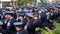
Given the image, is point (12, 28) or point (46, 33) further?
point (12, 28)

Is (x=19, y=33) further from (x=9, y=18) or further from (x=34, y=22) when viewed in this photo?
(x=9, y=18)

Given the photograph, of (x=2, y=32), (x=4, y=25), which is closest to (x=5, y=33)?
(x=2, y=32)

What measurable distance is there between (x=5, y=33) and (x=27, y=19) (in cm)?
78

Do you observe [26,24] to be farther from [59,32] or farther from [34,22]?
[59,32]

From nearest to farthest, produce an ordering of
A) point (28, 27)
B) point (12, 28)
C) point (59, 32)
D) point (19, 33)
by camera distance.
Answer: point (59, 32) < point (19, 33) < point (28, 27) < point (12, 28)

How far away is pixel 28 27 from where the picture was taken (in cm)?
704

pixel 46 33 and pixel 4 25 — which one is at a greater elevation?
pixel 46 33

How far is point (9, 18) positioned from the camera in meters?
7.91

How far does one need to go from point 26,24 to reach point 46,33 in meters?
3.19

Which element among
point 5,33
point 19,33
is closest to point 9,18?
point 5,33

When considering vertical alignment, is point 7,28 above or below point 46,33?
below

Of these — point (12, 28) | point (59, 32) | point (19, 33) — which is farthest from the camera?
point (12, 28)

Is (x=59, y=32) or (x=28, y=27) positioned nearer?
(x=59, y=32)

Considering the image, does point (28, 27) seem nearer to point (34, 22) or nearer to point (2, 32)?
point (34, 22)
